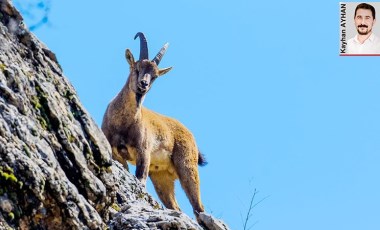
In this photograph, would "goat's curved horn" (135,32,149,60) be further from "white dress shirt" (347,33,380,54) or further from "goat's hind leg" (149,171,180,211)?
"white dress shirt" (347,33,380,54)

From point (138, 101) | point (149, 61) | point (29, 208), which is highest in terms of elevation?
point (149, 61)

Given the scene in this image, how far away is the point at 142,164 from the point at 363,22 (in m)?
3.83

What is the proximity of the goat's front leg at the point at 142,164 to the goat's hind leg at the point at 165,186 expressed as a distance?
802mm

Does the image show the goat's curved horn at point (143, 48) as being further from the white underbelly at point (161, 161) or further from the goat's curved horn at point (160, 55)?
the white underbelly at point (161, 161)

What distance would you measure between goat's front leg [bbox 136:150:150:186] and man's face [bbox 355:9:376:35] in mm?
3682

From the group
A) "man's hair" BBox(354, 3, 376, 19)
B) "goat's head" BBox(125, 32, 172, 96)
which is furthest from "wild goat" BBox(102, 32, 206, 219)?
"man's hair" BBox(354, 3, 376, 19)

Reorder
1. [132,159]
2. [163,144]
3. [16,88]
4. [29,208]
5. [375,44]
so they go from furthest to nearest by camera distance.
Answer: [163,144], [132,159], [375,44], [16,88], [29,208]

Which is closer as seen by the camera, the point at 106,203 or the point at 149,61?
the point at 106,203

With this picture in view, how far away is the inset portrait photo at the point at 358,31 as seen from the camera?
11664 mm

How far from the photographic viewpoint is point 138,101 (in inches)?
542

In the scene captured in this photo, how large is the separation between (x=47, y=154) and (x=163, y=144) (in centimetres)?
903

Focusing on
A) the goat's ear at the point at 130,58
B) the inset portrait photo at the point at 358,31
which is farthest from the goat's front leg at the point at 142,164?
the inset portrait photo at the point at 358,31

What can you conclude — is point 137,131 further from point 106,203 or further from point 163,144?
point 106,203

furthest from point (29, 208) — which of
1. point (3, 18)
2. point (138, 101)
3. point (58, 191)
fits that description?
point (138, 101)
